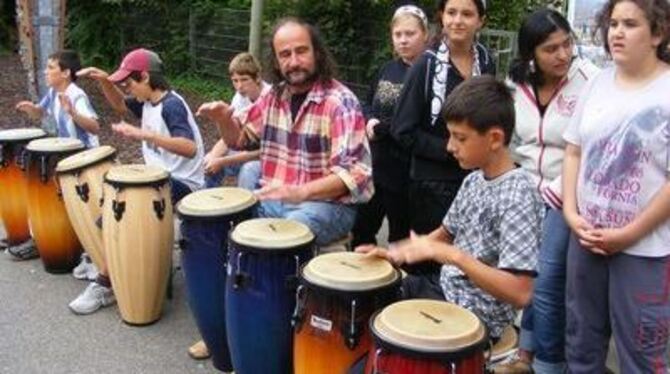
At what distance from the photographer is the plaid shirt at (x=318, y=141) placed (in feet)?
10.5

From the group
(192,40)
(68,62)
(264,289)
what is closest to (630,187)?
(264,289)

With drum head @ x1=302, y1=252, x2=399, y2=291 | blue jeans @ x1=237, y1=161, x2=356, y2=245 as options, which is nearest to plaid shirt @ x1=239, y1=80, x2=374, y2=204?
blue jeans @ x1=237, y1=161, x2=356, y2=245

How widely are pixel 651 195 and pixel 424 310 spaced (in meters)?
0.81

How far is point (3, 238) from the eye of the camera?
5195mm

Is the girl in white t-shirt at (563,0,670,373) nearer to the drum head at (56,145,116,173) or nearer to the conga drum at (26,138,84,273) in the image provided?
the drum head at (56,145,116,173)

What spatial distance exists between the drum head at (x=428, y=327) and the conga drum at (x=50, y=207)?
2862 mm

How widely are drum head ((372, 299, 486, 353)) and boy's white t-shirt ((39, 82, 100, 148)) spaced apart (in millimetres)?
3155

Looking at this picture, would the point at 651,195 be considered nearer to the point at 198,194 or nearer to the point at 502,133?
the point at 502,133

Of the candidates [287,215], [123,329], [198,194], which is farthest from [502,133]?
[123,329]

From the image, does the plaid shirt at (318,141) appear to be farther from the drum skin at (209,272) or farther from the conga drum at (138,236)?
the conga drum at (138,236)

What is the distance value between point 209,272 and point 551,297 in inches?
59.5

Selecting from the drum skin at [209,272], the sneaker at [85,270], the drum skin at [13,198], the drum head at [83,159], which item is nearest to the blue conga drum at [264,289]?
the drum skin at [209,272]

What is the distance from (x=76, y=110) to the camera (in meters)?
4.68

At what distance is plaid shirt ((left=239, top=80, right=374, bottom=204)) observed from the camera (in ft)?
10.5
